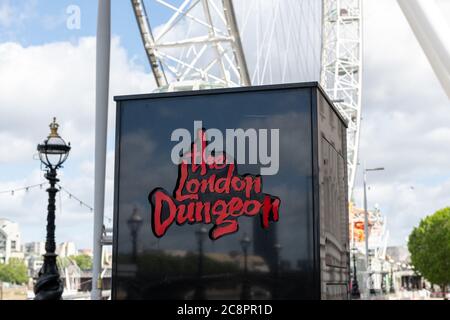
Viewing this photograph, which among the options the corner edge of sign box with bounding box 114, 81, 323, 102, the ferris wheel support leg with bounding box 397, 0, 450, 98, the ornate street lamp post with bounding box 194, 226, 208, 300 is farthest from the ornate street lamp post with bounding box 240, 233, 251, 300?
the ferris wheel support leg with bounding box 397, 0, 450, 98

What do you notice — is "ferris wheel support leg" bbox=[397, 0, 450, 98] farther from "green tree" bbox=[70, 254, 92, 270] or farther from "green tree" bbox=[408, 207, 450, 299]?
"green tree" bbox=[70, 254, 92, 270]

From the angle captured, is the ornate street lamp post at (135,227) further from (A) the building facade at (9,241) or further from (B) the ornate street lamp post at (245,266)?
(A) the building facade at (9,241)

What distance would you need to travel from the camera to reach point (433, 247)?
62.0 m

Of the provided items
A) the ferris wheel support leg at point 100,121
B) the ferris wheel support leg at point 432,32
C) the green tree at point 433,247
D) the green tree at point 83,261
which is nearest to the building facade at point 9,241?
the green tree at point 83,261

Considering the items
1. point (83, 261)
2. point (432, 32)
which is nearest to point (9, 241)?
point (83, 261)

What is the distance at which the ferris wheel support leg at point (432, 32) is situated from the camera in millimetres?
6652

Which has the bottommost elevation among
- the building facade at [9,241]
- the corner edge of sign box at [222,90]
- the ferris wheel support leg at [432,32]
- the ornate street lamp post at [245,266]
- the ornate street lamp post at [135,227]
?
the ornate street lamp post at [245,266]

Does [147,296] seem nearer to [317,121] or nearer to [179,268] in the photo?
[179,268]

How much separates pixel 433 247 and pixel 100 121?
54.8 metres

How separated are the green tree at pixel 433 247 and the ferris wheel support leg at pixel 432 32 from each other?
55832 mm

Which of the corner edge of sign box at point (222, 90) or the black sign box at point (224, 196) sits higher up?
the corner edge of sign box at point (222, 90)

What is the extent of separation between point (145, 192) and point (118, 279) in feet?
1.97

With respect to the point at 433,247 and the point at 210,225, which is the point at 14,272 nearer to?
the point at 433,247
